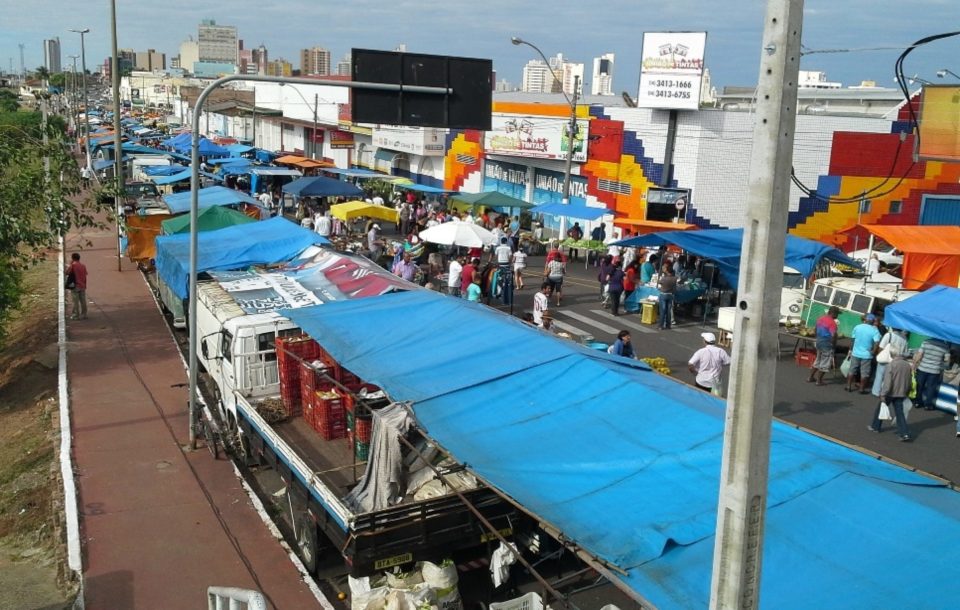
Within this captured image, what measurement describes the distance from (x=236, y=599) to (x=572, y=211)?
24.4 meters

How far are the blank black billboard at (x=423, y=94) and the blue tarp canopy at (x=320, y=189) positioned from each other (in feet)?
62.7

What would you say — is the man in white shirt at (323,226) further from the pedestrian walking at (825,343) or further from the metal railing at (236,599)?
the metal railing at (236,599)

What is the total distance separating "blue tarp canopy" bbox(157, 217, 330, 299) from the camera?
1605 centimetres

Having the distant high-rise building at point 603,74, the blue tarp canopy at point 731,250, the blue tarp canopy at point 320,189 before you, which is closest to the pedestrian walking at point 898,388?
the blue tarp canopy at point 731,250

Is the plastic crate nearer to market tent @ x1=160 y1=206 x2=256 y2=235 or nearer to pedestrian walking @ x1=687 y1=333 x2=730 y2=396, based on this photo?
pedestrian walking @ x1=687 y1=333 x2=730 y2=396

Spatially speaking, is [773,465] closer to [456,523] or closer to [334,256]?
[456,523]

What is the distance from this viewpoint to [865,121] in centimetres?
2880

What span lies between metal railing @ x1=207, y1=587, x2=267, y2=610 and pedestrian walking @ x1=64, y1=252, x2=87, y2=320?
52.7 ft

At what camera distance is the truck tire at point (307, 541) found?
8867 mm

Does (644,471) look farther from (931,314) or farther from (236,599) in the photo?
(931,314)

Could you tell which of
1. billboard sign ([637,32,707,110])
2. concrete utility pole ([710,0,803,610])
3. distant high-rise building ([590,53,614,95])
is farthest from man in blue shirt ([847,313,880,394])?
distant high-rise building ([590,53,614,95])

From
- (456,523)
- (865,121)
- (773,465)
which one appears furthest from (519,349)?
(865,121)

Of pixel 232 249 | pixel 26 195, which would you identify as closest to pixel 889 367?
pixel 232 249

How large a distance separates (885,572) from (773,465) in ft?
4.71
